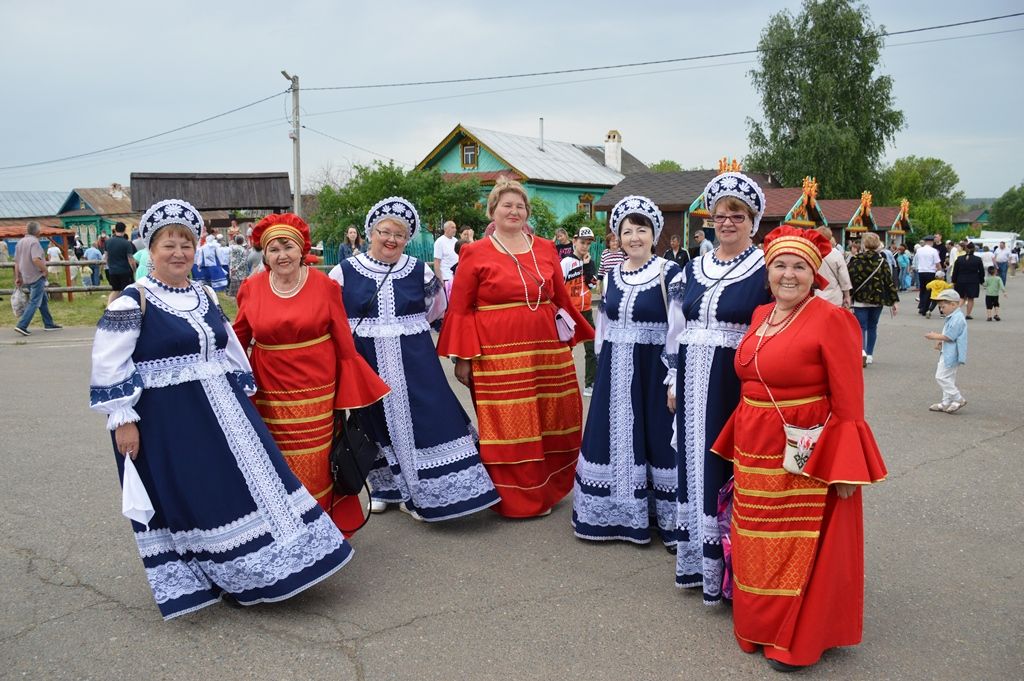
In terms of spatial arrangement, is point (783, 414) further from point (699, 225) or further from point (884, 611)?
point (699, 225)

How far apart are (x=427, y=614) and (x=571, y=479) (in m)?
1.85

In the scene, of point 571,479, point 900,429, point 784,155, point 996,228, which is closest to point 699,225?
point 784,155

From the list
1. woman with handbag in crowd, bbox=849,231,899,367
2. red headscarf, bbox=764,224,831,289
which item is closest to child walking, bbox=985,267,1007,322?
woman with handbag in crowd, bbox=849,231,899,367

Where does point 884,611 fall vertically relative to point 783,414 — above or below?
below

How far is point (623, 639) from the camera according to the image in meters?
3.59

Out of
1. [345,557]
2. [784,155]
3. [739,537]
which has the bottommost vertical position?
[345,557]

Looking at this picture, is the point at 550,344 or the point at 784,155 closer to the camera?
the point at 550,344

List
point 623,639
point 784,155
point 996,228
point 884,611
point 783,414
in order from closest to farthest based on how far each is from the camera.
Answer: point 783,414 < point 623,639 < point 884,611 < point 784,155 < point 996,228

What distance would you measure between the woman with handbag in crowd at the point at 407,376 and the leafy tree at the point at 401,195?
22.6 m

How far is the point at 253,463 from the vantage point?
Answer: 3.84m

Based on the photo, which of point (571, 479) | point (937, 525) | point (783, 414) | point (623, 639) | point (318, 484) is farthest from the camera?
point (571, 479)

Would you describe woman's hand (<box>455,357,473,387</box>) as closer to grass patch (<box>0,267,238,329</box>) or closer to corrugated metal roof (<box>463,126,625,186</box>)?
grass patch (<box>0,267,238,329</box>)

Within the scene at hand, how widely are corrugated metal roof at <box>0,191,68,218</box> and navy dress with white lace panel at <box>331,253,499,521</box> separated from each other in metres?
65.8

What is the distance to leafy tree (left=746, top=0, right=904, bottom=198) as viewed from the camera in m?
40.4
